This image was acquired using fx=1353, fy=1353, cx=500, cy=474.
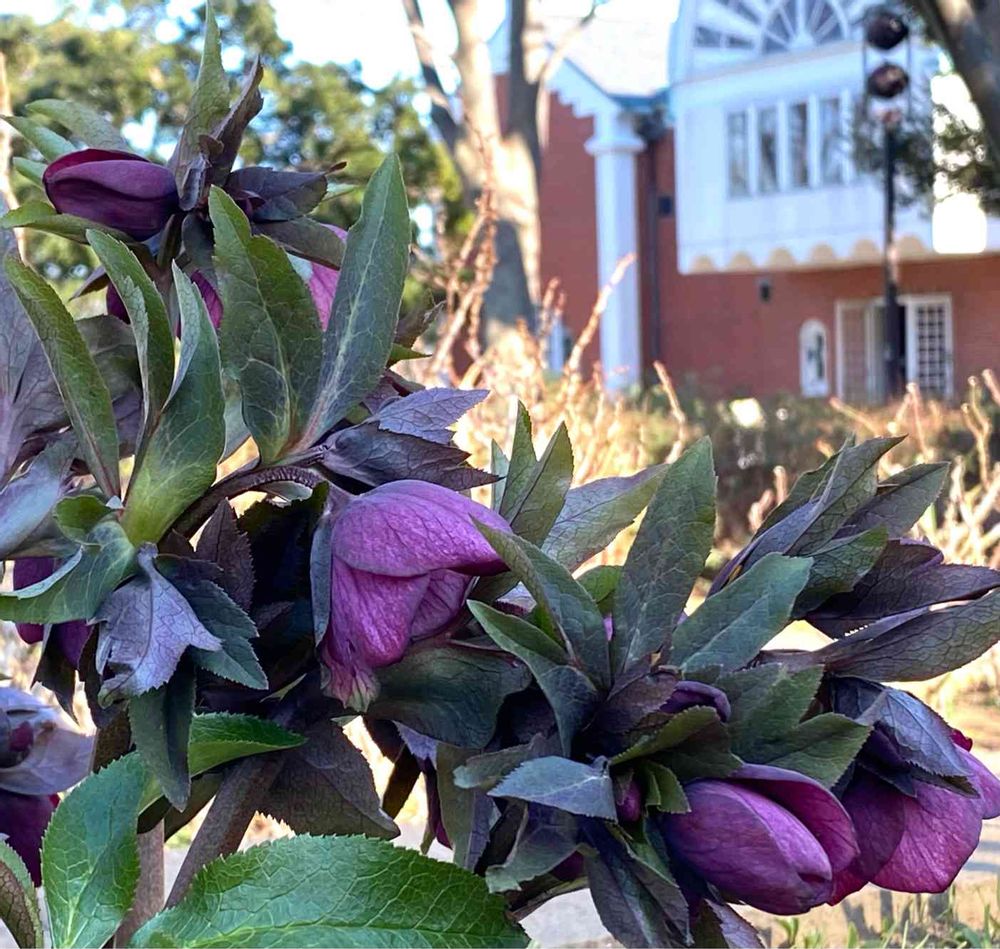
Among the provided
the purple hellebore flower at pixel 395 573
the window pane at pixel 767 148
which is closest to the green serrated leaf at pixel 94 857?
the purple hellebore flower at pixel 395 573

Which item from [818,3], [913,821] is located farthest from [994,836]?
[818,3]

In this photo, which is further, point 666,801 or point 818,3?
point 818,3

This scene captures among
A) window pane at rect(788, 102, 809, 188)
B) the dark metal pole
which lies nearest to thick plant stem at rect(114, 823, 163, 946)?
the dark metal pole

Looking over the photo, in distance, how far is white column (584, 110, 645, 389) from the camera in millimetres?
18656

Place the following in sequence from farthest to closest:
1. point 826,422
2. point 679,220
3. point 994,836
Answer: point 679,220 → point 826,422 → point 994,836

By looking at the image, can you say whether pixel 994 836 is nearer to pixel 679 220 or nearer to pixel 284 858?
pixel 284 858

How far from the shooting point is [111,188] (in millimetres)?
638

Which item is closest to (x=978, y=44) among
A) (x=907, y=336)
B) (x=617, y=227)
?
(x=907, y=336)

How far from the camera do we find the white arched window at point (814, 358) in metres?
17.9

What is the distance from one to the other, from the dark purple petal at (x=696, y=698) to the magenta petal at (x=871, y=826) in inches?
3.6

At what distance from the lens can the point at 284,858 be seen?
0.53m

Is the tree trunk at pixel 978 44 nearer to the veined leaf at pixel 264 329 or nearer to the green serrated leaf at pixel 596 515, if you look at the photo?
the green serrated leaf at pixel 596 515

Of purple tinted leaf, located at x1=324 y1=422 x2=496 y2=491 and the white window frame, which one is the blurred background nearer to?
the white window frame

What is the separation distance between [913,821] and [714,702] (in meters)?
0.12
